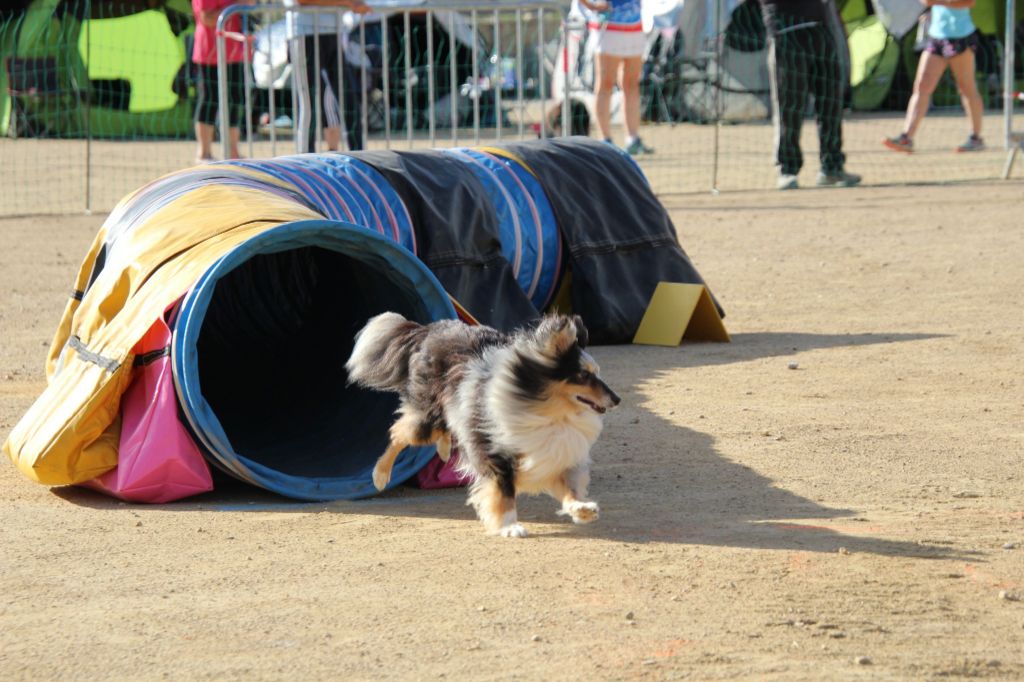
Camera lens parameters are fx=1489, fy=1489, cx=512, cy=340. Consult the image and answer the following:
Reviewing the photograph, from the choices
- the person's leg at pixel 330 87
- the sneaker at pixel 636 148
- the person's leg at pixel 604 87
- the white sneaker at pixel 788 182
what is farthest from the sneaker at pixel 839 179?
the person's leg at pixel 330 87

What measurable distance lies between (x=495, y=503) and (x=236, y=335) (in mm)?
2819

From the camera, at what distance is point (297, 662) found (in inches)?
151

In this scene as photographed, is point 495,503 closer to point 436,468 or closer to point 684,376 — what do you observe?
point 436,468

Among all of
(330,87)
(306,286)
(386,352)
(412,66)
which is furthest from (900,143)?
(386,352)

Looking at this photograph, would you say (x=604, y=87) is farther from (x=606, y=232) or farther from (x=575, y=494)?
(x=575, y=494)

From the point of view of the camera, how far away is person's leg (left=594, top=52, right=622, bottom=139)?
1461 cm

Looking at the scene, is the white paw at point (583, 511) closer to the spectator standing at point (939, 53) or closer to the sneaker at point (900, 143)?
the spectator standing at point (939, 53)

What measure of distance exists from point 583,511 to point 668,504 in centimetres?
51

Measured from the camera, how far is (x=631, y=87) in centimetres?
1524

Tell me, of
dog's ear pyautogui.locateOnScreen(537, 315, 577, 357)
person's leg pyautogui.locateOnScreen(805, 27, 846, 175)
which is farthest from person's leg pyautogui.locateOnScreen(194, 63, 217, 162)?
dog's ear pyautogui.locateOnScreen(537, 315, 577, 357)

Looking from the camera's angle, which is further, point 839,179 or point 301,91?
point 839,179

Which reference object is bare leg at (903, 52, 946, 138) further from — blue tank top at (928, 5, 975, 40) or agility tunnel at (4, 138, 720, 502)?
agility tunnel at (4, 138, 720, 502)

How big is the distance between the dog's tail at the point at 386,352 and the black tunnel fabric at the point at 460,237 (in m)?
2.07

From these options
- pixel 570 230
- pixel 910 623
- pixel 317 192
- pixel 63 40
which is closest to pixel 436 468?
pixel 317 192
